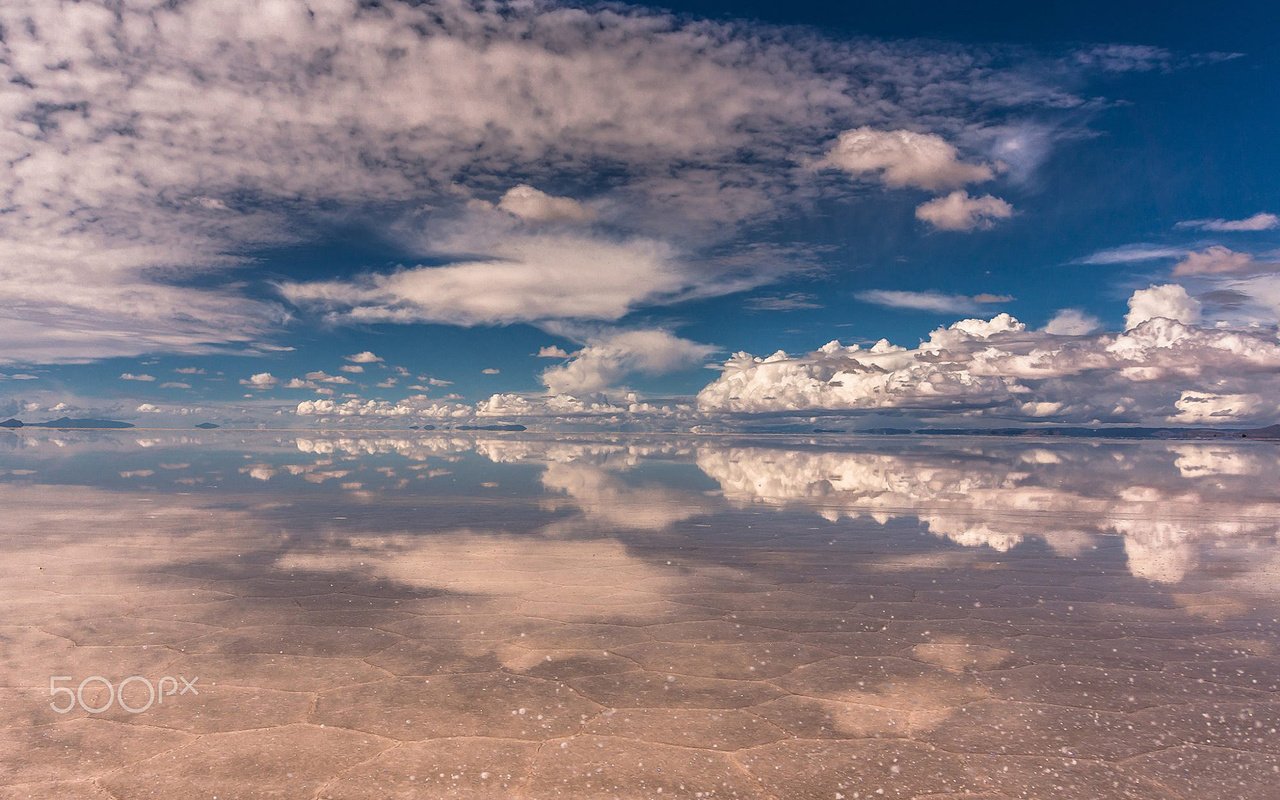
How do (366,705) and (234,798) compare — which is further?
(366,705)

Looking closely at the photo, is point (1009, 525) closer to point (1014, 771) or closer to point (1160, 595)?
point (1160, 595)

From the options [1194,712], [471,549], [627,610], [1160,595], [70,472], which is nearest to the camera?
[1194,712]

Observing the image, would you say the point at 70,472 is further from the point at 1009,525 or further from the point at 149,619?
the point at 1009,525

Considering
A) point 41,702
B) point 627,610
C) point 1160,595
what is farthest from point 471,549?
point 1160,595

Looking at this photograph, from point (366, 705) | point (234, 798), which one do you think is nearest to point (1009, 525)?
point (366, 705)

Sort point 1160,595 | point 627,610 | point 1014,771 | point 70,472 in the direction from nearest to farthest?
point 1014,771 < point 627,610 < point 1160,595 < point 70,472

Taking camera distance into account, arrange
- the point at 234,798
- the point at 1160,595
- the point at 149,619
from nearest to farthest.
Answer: the point at 234,798
the point at 149,619
the point at 1160,595
